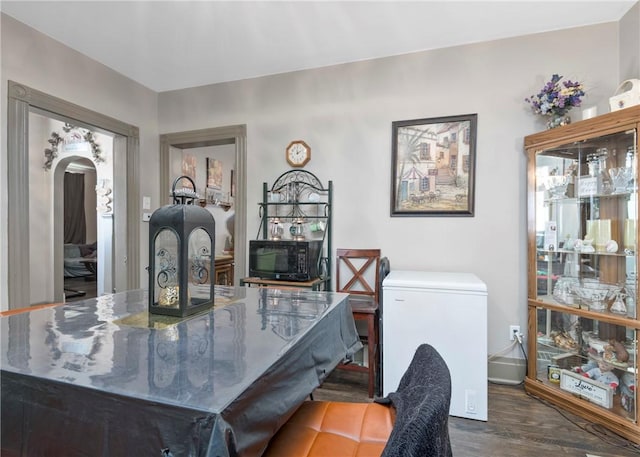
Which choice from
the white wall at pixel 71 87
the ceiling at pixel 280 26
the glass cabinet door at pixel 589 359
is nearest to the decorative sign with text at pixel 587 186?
the glass cabinet door at pixel 589 359

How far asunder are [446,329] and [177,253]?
1.69 metres

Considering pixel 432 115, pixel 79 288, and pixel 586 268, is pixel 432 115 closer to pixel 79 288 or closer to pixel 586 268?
pixel 586 268

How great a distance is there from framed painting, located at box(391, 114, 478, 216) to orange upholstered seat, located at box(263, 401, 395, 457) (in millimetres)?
1864

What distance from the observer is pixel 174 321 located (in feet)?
3.42

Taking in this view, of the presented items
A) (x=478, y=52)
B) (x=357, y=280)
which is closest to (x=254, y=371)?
(x=357, y=280)

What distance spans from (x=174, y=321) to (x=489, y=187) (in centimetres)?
245

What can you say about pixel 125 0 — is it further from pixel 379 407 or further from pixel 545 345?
pixel 545 345

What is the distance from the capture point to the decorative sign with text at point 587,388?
6.42 feet

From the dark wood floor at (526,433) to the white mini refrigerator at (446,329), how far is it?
128 millimetres

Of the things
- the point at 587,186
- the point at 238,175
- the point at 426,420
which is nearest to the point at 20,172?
the point at 238,175

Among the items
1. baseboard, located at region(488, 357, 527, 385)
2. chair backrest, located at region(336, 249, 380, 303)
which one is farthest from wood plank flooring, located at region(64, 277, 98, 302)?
baseboard, located at region(488, 357, 527, 385)

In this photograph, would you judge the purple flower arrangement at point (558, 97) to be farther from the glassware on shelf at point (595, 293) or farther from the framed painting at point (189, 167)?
the framed painting at point (189, 167)

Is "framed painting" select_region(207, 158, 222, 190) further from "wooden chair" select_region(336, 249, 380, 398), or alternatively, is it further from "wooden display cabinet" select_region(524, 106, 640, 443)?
"wooden display cabinet" select_region(524, 106, 640, 443)

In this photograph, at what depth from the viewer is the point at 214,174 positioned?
5.15 metres
